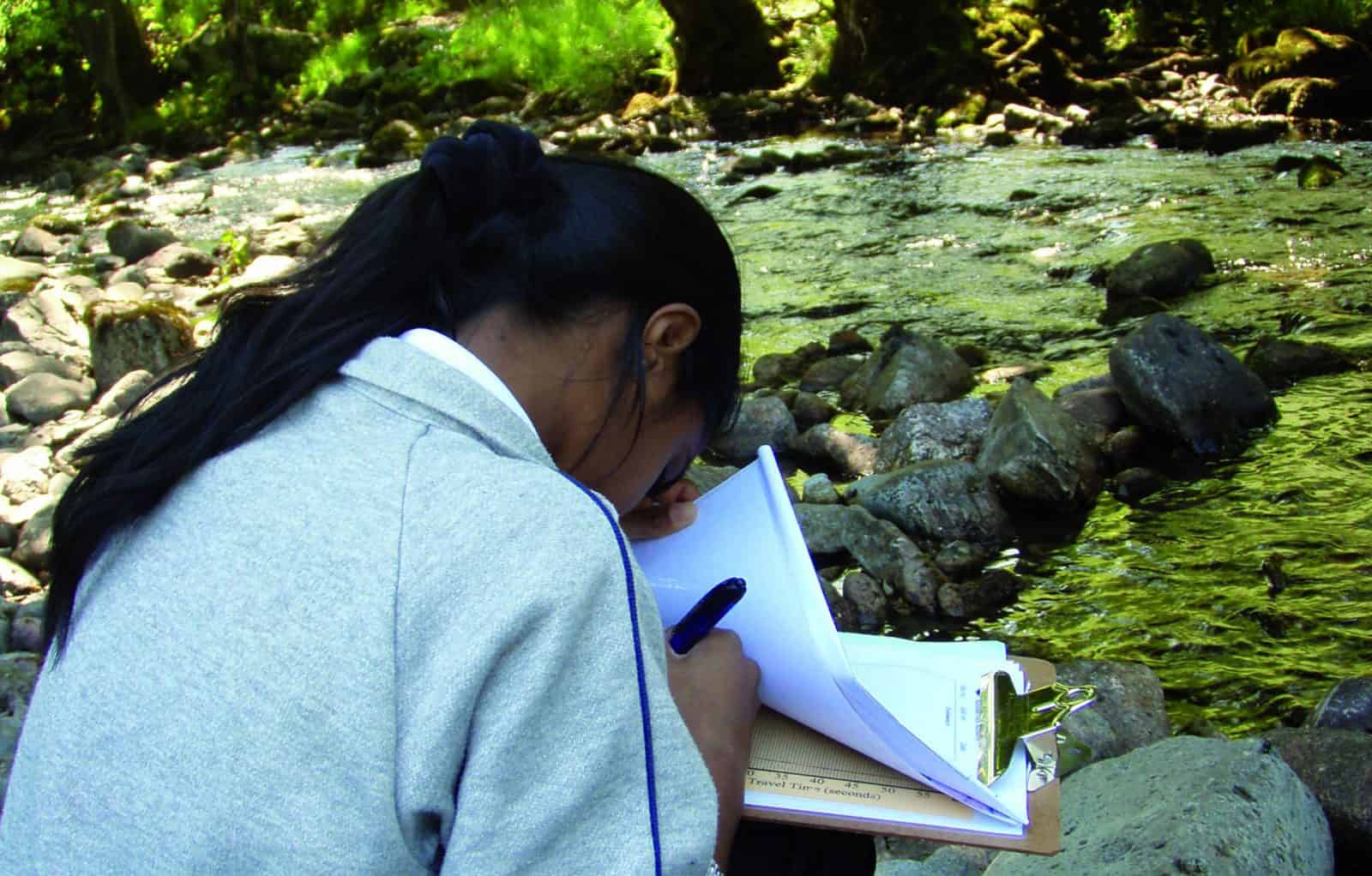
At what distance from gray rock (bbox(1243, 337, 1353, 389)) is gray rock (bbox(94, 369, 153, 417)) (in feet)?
12.7

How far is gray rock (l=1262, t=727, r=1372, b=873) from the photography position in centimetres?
209

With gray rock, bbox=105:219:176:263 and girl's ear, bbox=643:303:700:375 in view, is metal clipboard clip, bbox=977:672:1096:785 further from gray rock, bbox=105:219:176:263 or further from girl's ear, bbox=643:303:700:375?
gray rock, bbox=105:219:176:263

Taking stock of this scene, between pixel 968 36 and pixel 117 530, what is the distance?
40.6 ft

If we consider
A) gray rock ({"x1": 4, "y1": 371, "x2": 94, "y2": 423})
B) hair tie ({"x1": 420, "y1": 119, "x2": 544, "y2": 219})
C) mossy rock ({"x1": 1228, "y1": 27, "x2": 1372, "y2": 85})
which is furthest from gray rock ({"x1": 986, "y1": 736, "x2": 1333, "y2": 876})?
mossy rock ({"x1": 1228, "y1": 27, "x2": 1372, "y2": 85})

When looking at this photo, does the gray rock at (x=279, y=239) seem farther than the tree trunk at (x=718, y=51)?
No

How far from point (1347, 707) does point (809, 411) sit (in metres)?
2.25

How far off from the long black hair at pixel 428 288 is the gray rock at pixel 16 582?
2633mm

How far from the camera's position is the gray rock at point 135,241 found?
842 cm

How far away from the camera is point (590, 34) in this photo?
15117 millimetres

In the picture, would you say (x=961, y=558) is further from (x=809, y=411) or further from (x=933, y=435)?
(x=809, y=411)

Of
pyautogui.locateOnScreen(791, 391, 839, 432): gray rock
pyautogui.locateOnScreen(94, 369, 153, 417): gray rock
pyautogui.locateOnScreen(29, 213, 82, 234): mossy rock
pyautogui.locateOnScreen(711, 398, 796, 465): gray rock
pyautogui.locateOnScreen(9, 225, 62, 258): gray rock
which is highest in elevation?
pyautogui.locateOnScreen(711, 398, 796, 465): gray rock

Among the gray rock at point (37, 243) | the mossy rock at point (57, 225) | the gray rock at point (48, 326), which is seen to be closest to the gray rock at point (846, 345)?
the gray rock at point (48, 326)

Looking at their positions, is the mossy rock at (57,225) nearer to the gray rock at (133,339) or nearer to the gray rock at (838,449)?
the gray rock at (133,339)

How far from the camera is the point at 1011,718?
54.1 inches
